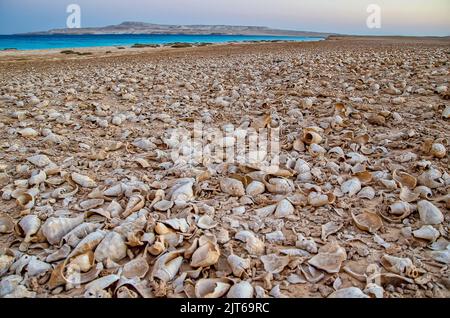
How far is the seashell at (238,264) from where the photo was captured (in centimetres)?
187

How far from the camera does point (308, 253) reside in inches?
80.6

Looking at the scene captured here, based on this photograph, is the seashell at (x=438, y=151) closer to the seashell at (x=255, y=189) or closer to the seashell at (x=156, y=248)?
the seashell at (x=255, y=189)

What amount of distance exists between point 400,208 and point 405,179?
1.78ft

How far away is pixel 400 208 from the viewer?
237 cm

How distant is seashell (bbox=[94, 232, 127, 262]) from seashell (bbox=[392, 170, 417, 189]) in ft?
7.60

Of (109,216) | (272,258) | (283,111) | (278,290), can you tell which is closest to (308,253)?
(272,258)

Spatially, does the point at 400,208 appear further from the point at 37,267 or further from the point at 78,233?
the point at 37,267

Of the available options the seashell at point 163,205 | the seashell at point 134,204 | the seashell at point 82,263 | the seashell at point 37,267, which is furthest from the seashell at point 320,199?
the seashell at point 37,267

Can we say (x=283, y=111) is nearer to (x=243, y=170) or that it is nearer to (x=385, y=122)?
(x=385, y=122)

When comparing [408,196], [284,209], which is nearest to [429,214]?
[408,196]

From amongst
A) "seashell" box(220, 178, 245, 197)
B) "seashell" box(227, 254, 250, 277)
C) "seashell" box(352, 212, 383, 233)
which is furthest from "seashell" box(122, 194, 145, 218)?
"seashell" box(352, 212, 383, 233)

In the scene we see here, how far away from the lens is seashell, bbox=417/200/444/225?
87.9 inches

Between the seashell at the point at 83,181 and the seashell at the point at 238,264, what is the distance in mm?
1677

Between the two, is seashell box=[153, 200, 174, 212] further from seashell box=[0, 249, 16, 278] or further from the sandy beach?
seashell box=[0, 249, 16, 278]
